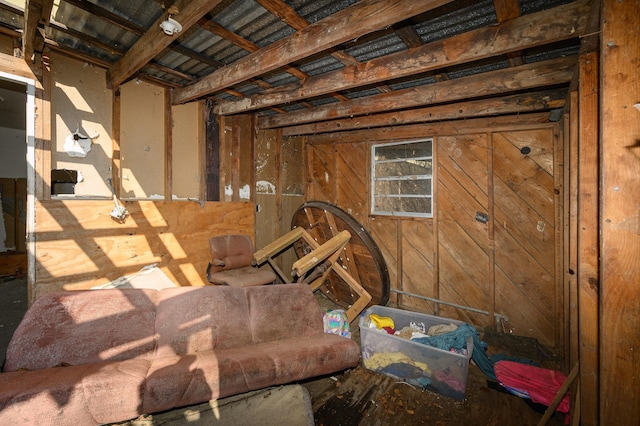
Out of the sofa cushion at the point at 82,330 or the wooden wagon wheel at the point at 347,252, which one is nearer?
the sofa cushion at the point at 82,330

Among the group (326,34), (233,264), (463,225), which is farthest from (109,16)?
(463,225)

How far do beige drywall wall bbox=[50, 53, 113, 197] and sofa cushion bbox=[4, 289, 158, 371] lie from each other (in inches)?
61.5

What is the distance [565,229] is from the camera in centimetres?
292

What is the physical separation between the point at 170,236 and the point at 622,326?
4028 millimetres

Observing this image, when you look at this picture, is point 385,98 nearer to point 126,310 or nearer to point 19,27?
point 126,310

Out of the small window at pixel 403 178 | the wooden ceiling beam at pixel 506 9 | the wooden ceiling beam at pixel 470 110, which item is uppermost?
the wooden ceiling beam at pixel 506 9

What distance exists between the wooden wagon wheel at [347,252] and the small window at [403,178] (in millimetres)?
1028

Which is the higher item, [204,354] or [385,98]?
[385,98]

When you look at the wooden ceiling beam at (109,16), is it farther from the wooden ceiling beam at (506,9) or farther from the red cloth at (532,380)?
the red cloth at (532,380)

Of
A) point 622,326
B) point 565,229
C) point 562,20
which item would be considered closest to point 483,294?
point 565,229

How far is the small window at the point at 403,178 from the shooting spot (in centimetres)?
407

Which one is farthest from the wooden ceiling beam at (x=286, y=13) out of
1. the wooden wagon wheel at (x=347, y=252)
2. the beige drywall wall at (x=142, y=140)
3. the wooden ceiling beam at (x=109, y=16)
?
the beige drywall wall at (x=142, y=140)

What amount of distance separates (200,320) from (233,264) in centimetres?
156

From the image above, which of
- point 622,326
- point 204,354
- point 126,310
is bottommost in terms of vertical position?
point 204,354
